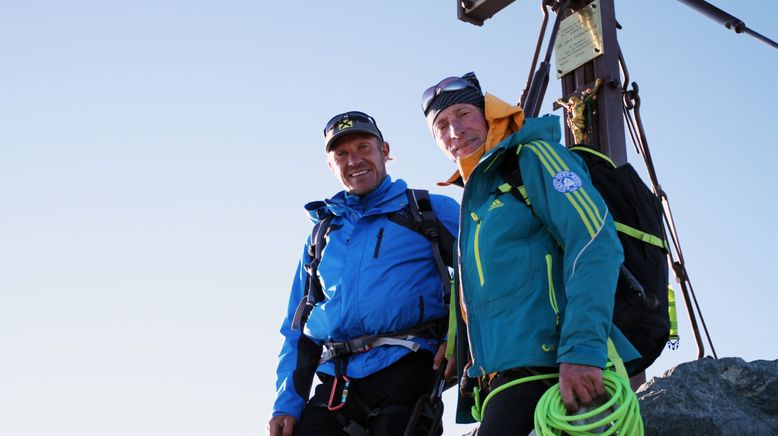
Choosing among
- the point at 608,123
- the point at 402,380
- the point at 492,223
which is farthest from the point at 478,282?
the point at 608,123

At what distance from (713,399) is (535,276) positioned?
1186 mm

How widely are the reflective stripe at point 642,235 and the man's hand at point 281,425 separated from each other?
209 cm

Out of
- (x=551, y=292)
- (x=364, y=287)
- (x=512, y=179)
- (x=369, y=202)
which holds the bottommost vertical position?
(x=551, y=292)

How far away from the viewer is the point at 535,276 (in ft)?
10.7

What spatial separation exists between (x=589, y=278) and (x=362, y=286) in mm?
1563

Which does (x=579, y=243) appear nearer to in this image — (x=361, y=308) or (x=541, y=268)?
(x=541, y=268)

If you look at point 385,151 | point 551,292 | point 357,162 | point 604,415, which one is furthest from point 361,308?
point 604,415

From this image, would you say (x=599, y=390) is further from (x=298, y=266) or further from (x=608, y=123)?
(x=608, y=123)

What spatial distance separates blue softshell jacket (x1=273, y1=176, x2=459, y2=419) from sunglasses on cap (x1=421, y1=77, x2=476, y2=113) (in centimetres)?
73

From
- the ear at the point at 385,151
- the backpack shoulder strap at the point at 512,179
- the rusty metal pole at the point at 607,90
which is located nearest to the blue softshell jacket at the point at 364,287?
the ear at the point at 385,151

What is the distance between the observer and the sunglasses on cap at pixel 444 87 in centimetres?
408

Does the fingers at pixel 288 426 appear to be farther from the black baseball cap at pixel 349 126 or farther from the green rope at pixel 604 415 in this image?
the green rope at pixel 604 415

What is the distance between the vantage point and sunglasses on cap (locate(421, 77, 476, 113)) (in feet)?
13.4

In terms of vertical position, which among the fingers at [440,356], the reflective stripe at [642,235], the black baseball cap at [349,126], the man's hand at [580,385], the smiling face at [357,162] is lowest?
the man's hand at [580,385]
